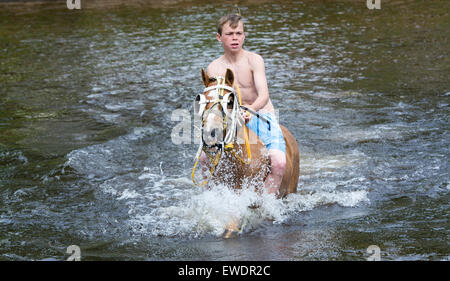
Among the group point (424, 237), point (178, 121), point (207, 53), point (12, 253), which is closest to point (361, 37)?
point (207, 53)

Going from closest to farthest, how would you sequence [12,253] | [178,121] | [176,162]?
[12,253]
[176,162]
[178,121]

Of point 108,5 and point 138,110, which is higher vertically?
point 108,5

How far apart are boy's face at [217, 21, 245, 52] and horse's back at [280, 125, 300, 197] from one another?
4.17 ft

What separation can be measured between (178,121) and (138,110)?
1.04 meters

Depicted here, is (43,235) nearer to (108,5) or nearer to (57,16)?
(57,16)

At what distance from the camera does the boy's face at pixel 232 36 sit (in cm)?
621

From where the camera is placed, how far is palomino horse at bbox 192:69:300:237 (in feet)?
17.5

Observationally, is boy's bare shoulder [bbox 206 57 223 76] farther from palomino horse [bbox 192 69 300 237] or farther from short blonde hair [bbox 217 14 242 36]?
palomino horse [bbox 192 69 300 237]

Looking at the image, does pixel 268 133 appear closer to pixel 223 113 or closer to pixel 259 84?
pixel 259 84

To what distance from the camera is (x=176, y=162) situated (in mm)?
9172

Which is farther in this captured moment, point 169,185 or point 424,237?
point 169,185

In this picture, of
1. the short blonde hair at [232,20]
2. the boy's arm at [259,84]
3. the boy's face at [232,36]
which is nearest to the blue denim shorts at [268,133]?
the boy's arm at [259,84]

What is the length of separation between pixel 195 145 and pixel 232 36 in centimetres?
422

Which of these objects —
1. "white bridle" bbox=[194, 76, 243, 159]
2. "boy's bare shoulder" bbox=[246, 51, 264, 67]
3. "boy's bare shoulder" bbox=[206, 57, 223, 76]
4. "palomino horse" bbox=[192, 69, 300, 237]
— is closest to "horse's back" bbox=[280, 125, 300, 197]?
"palomino horse" bbox=[192, 69, 300, 237]
